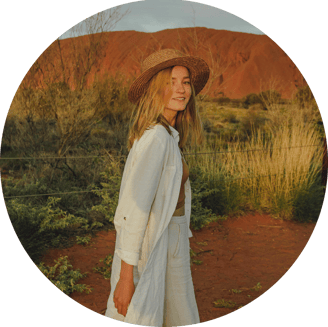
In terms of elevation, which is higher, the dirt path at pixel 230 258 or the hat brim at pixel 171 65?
the hat brim at pixel 171 65

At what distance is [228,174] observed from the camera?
9.45 ft

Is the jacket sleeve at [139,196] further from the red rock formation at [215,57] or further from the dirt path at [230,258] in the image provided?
the red rock formation at [215,57]

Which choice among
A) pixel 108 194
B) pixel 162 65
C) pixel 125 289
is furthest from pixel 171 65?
pixel 108 194

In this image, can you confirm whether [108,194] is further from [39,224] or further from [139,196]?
[139,196]

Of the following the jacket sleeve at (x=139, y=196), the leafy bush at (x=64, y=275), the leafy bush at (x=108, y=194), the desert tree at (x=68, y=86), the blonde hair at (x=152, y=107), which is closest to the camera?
the jacket sleeve at (x=139, y=196)

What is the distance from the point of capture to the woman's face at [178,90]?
1.41 m

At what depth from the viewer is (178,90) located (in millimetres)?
1417

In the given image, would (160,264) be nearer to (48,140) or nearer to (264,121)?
(48,140)

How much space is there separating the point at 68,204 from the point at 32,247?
0.41 metres

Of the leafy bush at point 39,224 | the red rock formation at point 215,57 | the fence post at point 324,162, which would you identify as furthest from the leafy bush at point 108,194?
the fence post at point 324,162

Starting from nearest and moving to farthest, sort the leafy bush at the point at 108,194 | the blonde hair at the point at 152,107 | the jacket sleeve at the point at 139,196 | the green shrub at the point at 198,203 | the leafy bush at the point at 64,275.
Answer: the jacket sleeve at the point at 139,196 → the blonde hair at the point at 152,107 → the leafy bush at the point at 64,275 → the leafy bush at the point at 108,194 → the green shrub at the point at 198,203

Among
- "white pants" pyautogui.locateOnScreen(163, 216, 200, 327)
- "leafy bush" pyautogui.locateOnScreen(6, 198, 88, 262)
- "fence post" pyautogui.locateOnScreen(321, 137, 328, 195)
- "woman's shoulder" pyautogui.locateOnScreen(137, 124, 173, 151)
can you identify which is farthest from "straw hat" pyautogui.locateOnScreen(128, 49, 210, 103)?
"fence post" pyautogui.locateOnScreen(321, 137, 328, 195)

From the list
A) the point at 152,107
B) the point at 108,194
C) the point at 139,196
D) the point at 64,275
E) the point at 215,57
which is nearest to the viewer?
the point at 139,196

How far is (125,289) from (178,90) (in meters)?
0.82
